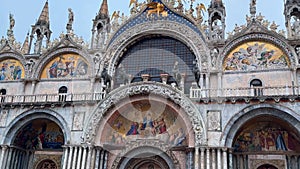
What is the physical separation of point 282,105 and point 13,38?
16602 millimetres

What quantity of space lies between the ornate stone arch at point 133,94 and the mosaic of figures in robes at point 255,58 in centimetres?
361

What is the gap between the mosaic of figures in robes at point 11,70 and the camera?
783 inches

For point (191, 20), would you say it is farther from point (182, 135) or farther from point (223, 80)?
point (182, 135)

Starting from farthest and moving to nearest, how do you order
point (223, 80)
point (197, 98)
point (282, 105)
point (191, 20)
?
point (191, 20) → point (223, 80) → point (197, 98) → point (282, 105)

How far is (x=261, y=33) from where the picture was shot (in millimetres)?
17062

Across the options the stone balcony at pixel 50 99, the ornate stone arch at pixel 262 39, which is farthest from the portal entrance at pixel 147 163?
the ornate stone arch at pixel 262 39

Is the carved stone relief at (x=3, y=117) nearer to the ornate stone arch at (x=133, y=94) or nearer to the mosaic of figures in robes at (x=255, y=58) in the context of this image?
the ornate stone arch at (x=133, y=94)

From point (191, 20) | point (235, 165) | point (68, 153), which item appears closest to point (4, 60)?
point (68, 153)

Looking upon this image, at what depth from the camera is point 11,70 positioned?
20156mm

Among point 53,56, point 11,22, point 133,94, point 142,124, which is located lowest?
point 142,124

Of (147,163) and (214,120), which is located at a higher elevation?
(214,120)

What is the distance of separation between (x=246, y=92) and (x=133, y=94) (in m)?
5.69

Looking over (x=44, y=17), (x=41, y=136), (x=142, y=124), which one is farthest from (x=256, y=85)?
(x=44, y=17)

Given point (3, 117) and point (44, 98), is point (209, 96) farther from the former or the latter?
point (3, 117)
